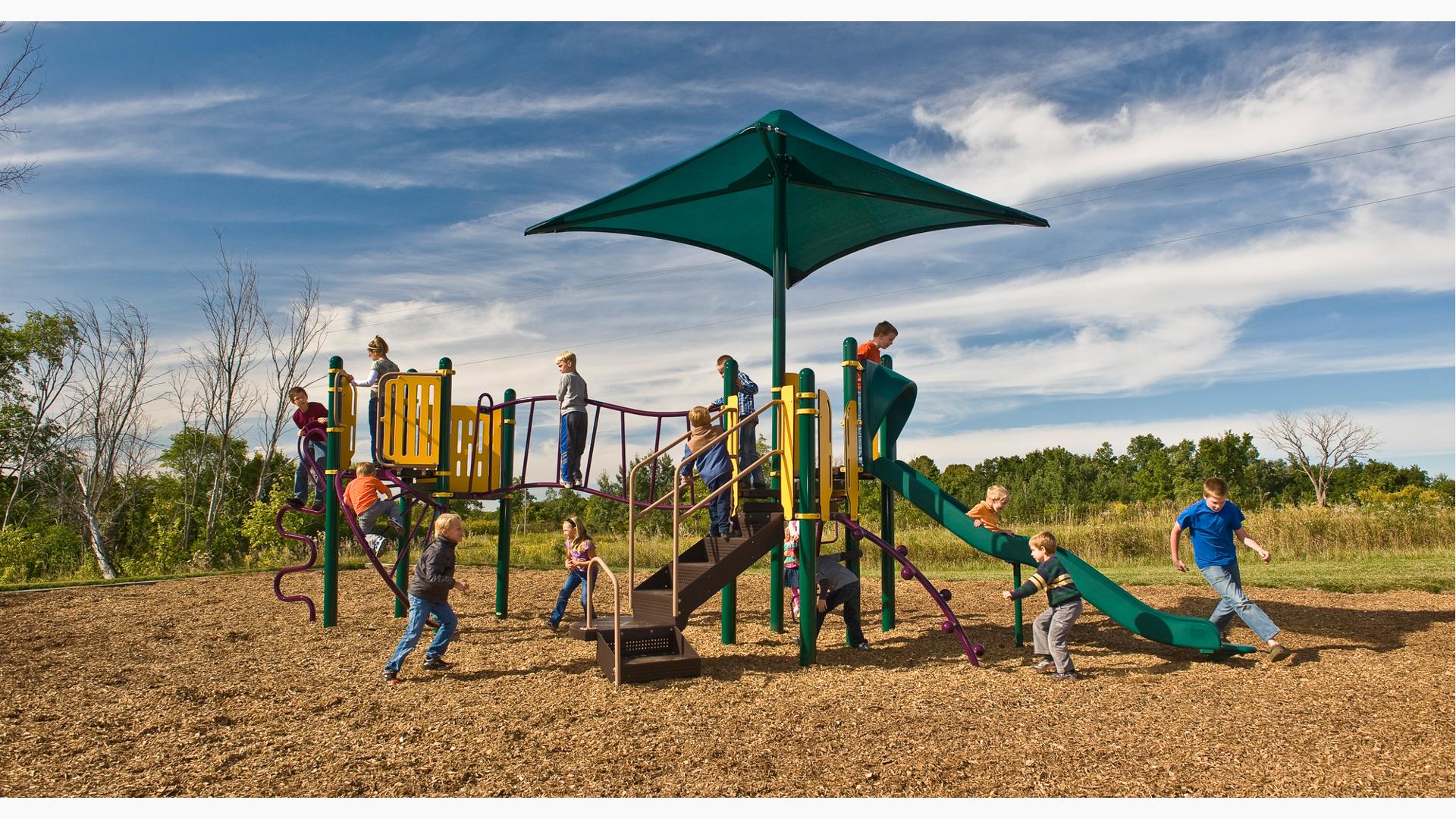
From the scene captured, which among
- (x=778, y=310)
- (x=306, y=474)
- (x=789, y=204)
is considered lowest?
(x=306, y=474)

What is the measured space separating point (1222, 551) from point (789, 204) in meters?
5.67

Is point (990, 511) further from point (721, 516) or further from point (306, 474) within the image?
point (306, 474)

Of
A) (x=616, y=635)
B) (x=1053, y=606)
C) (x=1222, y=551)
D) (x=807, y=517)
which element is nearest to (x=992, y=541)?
(x=1053, y=606)

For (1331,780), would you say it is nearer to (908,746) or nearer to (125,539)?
(908,746)

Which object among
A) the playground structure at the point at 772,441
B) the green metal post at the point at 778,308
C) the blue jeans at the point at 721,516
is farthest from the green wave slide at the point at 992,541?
the blue jeans at the point at 721,516

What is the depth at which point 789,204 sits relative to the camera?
10164 mm

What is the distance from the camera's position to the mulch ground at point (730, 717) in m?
4.53

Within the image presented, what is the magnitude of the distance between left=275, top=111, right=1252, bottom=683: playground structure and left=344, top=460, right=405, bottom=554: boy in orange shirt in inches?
5.6

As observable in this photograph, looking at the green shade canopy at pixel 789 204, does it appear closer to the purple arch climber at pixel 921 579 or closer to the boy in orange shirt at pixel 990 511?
the boy in orange shirt at pixel 990 511

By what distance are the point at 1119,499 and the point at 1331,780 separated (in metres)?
42.2

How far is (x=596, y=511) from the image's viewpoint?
30.2 m

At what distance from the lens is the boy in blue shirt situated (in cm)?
745

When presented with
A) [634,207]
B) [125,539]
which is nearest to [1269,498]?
[634,207]

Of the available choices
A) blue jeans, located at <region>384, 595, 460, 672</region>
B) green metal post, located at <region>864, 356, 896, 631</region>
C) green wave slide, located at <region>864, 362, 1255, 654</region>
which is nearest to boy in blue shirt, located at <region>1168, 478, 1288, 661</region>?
green wave slide, located at <region>864, 362, 1255, 654</region>
